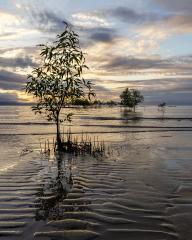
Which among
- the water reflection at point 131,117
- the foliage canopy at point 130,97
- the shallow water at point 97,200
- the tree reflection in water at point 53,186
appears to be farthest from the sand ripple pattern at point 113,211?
the foliage canopy at point 130,97

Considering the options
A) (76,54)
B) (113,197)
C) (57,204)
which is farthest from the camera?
(76,54)

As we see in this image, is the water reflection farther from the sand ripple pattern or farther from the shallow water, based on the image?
the sand ripple pattern

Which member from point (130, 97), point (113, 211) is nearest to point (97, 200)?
point (113, 211)

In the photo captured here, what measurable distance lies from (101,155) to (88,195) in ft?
26.6

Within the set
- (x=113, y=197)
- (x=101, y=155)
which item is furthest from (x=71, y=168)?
(x=113, y=197)

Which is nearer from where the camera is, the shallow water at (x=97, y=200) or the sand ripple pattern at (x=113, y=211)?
the sand ripple pattern at (x=113, y=211)

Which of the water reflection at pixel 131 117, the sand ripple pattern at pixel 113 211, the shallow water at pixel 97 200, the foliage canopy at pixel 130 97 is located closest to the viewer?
the sand ripple pattern at pixel 113 211

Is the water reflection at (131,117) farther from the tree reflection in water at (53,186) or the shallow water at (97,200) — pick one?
the shallow water at (97,200)

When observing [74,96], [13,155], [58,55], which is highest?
[58,55]

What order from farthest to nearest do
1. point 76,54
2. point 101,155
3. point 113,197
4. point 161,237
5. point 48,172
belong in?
1. point 76,54
2. point 101,155
3. point 48,172
4. point 113,197
5. point 161,237

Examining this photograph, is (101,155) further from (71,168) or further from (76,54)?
(76,54)

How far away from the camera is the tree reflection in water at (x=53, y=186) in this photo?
7902mm

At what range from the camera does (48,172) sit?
1312cm

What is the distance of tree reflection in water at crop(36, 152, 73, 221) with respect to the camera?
7902 millimetres
